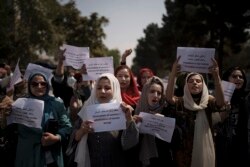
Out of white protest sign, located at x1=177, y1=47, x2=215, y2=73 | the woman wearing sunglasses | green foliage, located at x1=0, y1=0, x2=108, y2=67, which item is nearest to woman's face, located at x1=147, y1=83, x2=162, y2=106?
white protest sign, located at x1=177, y1=47, x2=215, y2=73

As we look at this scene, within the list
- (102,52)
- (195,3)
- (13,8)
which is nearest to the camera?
(13,8)

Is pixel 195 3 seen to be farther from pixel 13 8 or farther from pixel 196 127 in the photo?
pixel 196 127

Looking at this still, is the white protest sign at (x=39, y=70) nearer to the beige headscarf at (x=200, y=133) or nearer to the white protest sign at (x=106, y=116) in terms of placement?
the white protest sign at (x=106, y=116)

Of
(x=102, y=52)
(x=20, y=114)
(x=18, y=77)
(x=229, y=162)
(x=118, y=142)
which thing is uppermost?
(x=102, y=52)

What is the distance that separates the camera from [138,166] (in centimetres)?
401

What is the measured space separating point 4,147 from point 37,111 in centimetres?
64

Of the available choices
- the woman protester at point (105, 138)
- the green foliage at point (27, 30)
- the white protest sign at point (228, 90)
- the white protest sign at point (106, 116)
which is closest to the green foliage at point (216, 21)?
the green foliage at point (27, 30)

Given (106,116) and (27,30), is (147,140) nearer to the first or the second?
(106,116)

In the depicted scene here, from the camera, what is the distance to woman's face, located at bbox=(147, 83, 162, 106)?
4121mm

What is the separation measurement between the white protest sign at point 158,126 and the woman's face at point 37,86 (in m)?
1.04

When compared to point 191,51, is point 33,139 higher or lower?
lower

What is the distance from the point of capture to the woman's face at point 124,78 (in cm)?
501

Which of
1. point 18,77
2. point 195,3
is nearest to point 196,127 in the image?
point 18,77

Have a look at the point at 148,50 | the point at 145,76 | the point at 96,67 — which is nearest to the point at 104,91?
the point at 96,67
